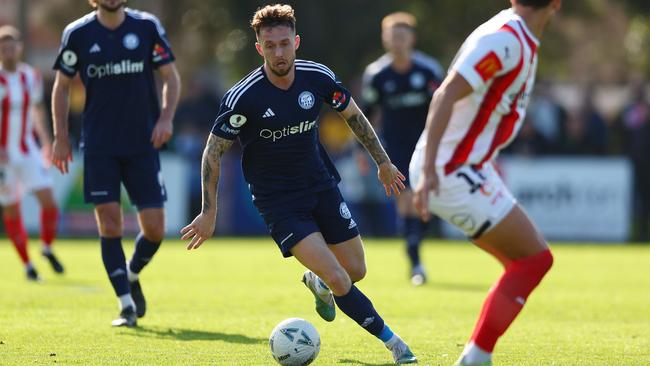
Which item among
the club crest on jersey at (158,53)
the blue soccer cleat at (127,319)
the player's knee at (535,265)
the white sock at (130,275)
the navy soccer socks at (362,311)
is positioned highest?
the club crest on jersey at (158,53)

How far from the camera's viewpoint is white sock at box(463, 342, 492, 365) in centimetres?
598

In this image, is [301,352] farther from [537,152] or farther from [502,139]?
[537,152]

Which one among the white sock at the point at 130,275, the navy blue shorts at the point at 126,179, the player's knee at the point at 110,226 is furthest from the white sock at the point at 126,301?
the navy blue shorts at the point at 126,179

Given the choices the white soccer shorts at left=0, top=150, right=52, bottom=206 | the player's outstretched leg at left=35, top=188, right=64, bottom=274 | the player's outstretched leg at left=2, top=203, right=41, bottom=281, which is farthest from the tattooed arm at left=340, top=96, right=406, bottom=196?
the white soccer shorts at left=0, top=150, right=52, bottom=206

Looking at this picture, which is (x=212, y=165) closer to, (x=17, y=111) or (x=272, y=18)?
(x=272, y=18)

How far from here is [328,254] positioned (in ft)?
23.6

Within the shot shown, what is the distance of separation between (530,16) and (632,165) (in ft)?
50.2

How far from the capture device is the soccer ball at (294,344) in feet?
23.0

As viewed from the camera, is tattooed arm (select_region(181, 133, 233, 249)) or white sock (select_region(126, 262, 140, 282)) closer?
tattooed arm (select_region(181, 133, 233, 249))

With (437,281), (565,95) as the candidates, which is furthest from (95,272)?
(565,95)

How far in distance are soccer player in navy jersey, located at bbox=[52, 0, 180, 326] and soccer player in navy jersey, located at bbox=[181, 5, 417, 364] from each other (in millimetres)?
1769

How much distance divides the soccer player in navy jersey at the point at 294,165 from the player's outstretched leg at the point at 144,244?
5.76 ft

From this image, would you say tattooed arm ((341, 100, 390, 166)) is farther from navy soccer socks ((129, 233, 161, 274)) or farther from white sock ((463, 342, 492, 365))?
navy soccer socks ((129, 233, 161, 274))

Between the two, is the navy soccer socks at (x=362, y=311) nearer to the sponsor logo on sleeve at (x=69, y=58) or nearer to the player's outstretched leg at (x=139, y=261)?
the player's outstretched leg at (x=139, y=261)
